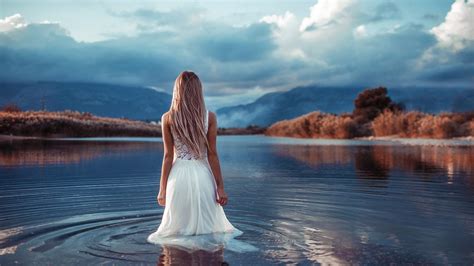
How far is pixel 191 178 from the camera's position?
602 cm

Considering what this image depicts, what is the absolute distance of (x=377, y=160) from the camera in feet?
56.1

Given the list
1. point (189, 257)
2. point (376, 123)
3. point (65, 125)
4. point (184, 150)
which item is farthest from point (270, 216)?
point (376, 123)

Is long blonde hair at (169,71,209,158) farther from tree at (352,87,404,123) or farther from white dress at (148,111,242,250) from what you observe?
tree at (352,87,404,123)

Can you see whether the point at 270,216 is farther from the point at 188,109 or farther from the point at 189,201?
the point at 188,109

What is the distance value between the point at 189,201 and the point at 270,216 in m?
1.66

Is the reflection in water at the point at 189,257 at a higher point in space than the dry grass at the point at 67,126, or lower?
lower

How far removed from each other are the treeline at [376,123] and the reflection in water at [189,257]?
101ft

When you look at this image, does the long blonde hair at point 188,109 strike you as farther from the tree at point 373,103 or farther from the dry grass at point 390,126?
the tree at point 373,103

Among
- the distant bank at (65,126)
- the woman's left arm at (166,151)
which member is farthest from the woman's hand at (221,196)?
the distant bank at (65,126)

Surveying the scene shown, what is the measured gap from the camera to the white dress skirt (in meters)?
5.97

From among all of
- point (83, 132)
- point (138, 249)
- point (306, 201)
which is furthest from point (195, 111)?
point (83, 132)

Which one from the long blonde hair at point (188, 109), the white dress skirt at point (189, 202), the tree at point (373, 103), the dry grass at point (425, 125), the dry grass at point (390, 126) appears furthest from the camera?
the tree at point (373, 103)

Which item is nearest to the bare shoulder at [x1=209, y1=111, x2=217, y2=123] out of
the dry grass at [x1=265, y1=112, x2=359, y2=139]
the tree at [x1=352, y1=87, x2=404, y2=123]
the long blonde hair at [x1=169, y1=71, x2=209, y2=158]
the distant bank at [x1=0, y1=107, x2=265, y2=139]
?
the long blonde hair at [x1=169, y1=71, x2=209, y2=158]

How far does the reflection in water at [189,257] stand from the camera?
4844mm
